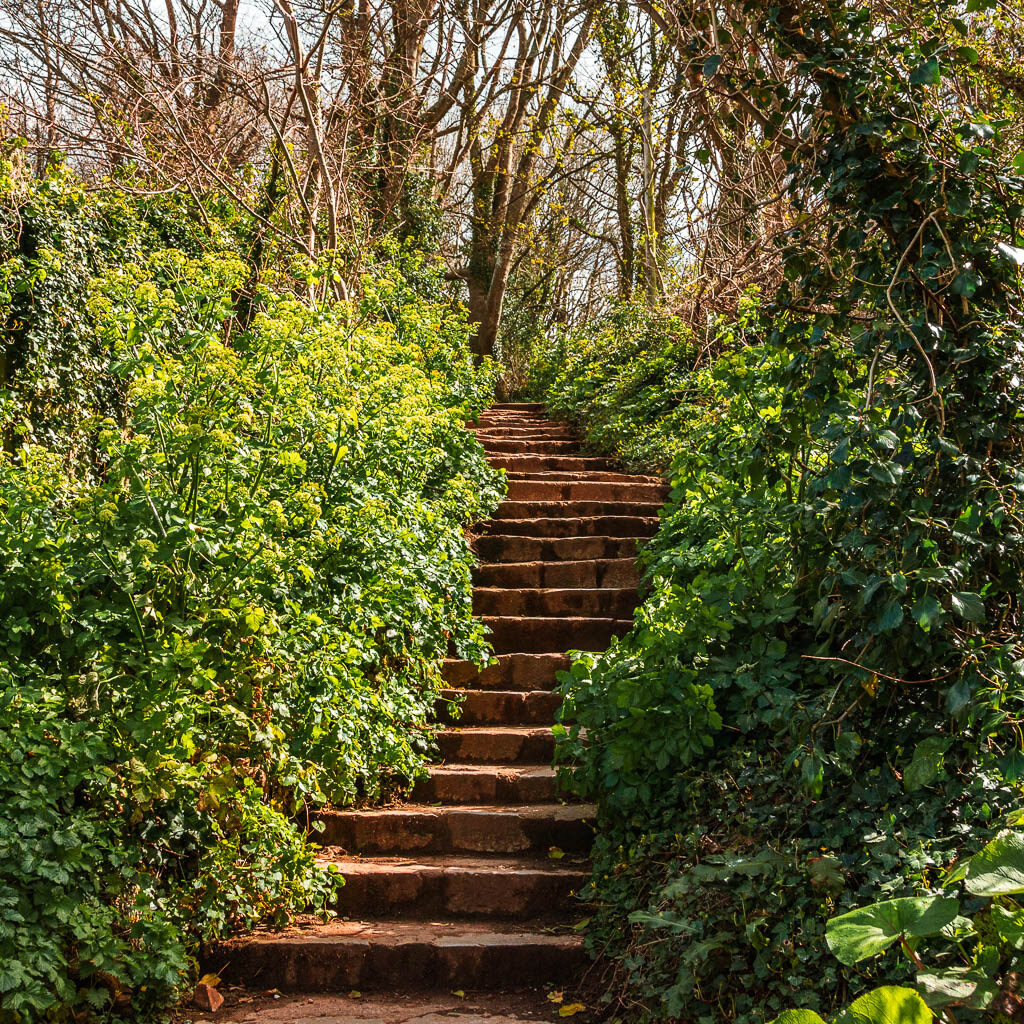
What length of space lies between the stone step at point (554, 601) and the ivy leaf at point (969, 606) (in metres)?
4.22

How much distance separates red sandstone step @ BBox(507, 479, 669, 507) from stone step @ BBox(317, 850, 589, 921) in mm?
4506

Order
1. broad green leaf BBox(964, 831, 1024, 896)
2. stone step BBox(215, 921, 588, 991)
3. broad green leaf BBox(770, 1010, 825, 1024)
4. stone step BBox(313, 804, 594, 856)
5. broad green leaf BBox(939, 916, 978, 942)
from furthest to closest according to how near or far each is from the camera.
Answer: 1. stone step BBox(313, 804, 594, 856)
2. stone step BBox(215, 921, 588, 991)
3. broad green leaf BBox(939, 916, 978, 942)
4. broad green leaf BBox(964, 831, 1024, 896)
5. broad green leaf BBox(770, 1010, 825, 1024)

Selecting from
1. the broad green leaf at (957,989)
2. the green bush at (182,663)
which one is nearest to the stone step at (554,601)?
the green bush at (182,663)

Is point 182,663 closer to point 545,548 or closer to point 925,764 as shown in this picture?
point 925,764

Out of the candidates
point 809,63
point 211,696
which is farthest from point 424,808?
point 809,63

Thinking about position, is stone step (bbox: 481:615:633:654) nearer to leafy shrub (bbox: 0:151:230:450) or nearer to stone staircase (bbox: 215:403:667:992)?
stone staircase (bbox: 215:403:667:992)

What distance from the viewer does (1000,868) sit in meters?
1.88

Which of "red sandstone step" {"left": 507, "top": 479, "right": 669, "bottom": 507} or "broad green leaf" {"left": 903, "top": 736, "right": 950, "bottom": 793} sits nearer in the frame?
"broad green leaf" {"left": 903, "top": 736, "right": 950, "bottom": 793}

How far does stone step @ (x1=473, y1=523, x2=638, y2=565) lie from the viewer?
7613 millimetres

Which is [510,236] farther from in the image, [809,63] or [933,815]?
[933,815]

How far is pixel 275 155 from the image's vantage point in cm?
863

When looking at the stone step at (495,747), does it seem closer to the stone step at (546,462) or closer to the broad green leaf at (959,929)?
the broad green leaf at (959,929)

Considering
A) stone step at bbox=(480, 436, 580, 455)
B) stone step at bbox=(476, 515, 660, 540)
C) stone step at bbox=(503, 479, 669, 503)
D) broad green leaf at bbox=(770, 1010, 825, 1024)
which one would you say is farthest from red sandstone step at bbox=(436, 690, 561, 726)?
stone step at bbox=(480, 436, 580, 455)

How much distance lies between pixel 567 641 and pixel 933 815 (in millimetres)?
3783
